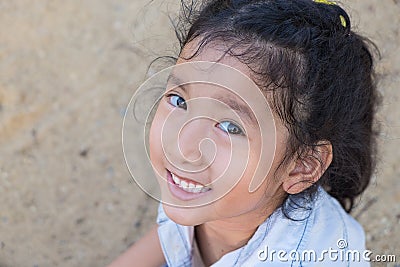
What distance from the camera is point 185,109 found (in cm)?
110

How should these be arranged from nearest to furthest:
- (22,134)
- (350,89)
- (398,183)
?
1. (350,89)
2. (398,183)
3. (22,134)

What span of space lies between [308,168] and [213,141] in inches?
Answer: 8.5

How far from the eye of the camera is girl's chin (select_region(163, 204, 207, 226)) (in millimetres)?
1127

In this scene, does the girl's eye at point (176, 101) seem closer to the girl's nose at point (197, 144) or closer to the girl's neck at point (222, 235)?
the girl's nose at point (197, 144)

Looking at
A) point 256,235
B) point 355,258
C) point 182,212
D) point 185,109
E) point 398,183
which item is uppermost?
point 185,109

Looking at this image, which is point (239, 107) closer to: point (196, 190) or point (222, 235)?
point (196, 190)

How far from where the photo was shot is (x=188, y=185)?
3.59 feet

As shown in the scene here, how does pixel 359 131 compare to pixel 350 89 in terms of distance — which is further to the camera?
pixel 359 131

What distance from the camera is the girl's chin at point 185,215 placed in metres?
1.13

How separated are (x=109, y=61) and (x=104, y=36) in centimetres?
10

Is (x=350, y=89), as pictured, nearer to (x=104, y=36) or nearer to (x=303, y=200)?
(x=303, y=200)

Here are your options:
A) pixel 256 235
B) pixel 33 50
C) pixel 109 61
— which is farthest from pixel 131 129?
pixel 256 235

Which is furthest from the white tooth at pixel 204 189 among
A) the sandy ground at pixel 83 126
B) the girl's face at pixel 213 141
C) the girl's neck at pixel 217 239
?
the sandy ground at pixel 83 126

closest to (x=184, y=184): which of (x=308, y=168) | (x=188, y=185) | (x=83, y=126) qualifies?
(x=188, y=185)
